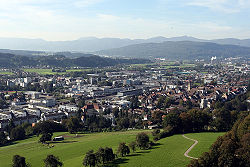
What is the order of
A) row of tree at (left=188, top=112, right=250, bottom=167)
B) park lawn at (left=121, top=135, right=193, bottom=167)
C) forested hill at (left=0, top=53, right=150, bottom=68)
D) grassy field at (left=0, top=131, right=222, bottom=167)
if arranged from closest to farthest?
1. row of tree at (left=188, top=112, right=250, bottom=167)
2. park lawn at (left=121, top=135, right=193, bottom=167)
3. grassy field at (left=0, top=131, right=222, bottom=167)
4. forested hill at (left=0, top=53, right=150, bottom=68)

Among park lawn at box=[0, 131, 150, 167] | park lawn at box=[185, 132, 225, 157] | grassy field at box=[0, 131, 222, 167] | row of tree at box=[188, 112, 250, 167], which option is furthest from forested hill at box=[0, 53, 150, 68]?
row of tree at box=[188, 112, 250, 167]

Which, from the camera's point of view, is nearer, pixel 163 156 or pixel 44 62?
pixel 163 156

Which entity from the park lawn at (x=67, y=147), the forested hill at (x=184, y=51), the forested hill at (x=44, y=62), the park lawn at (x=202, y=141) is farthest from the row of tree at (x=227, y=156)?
the forested hill at (x=184, y=51)

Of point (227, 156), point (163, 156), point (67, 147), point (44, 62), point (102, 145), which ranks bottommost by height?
point (67, 147)

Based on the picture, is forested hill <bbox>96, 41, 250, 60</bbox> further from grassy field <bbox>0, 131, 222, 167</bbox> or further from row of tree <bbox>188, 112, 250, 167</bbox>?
row of tree <bbox>188, 112, 250, 167</bbox>

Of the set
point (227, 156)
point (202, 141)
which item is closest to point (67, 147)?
point (202, 141)

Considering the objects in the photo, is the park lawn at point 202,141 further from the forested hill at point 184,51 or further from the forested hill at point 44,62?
the forested hill at point 184,51

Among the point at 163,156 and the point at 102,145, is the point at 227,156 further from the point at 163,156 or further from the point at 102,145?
the point at 102,145

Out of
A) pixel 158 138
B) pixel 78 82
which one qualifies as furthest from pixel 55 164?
pixel 78 82
